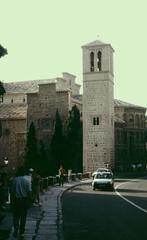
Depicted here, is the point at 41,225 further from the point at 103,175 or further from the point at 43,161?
the point at 43,161

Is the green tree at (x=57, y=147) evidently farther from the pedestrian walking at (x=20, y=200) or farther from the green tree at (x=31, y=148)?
the pedestrian walking at (x=20, y=200)

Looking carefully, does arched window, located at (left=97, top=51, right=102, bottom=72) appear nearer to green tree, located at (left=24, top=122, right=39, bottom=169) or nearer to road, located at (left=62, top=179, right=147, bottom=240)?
green tree, located at (left=24, top=122, right=39, bottom=169)

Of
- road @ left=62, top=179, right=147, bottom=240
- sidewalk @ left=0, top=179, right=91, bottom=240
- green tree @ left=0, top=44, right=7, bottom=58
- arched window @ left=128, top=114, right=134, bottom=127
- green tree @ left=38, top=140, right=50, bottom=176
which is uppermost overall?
arched window @ left=128, top=114, right=134, bottom=127

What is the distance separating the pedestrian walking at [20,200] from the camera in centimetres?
1209

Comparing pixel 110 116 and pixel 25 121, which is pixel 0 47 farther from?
pixel 25 121

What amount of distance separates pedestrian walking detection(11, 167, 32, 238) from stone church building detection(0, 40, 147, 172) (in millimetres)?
58178

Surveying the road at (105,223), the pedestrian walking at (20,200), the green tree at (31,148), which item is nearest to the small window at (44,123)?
the green tree at (31,148)

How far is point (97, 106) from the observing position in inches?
2859

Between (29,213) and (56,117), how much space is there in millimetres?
56228

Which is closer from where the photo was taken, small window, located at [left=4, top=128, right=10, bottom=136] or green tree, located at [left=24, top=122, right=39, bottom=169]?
green tree, located at [left=24, top=122, right=39, bottom=169]

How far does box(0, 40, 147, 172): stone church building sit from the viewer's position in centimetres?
7138

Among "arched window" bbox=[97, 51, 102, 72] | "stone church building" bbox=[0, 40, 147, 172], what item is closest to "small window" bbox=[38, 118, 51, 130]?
"stone church building" bbox=[0, 40, 147, 172]

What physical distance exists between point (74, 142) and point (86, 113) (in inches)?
169

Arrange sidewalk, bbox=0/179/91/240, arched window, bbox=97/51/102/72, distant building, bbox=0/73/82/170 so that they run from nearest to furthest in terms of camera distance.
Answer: sidewalk, bbox=0/179/91/240 → arched window, bbox=97/51/102/72 → distant building, bbox=0/73/82/170
